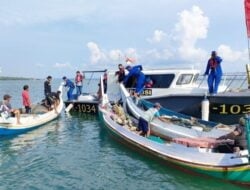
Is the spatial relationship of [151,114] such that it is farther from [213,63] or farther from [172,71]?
[172,71]

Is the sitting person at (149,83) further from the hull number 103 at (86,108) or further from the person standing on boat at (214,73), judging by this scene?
the hull number 103 at (86,108)

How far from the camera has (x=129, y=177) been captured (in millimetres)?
10344

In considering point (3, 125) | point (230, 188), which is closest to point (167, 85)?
point (3, 125)

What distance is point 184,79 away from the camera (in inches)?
723

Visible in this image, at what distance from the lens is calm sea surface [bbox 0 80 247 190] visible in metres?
9.69

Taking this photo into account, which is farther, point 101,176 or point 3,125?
point 3,125

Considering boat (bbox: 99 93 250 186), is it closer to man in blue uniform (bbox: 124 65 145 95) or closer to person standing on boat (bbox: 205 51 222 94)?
person standing on boat (bbox: 205 51 222 94)

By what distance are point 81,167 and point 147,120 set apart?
10.6 ft

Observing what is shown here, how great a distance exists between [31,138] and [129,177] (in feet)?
22.4

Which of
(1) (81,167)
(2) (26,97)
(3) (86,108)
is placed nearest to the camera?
(1) (81,167)

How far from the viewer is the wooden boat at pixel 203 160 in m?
9.06

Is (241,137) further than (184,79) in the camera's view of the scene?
No

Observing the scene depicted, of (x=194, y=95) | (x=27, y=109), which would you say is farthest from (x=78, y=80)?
(x=194, y=95)

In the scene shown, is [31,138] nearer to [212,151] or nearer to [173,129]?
[173,129]
